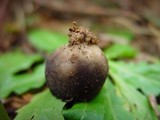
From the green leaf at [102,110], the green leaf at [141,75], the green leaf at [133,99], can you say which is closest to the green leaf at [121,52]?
the green leaf at [141,75]

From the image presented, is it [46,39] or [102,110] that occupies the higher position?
[102,110]

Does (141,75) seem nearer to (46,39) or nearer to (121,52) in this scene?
(121,52)

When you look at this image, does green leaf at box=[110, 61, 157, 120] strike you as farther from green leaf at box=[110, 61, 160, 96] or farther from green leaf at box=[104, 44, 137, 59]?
green leaf at box=[104, 44, 137, 59]

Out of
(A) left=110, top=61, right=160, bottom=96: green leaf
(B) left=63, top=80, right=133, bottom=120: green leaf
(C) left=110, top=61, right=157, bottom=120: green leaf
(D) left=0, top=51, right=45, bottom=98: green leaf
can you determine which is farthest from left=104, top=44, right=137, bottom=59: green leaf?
(B) left=63, top=80, right=133, bottom=120: green leaf

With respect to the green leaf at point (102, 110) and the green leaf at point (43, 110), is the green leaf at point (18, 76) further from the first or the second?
the green leaf at point (102, 110)

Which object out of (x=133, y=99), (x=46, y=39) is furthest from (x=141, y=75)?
(x=46, y=39)
